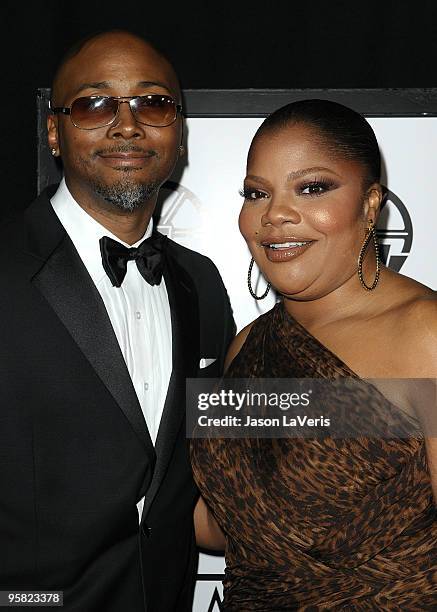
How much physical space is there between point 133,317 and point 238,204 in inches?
24.3

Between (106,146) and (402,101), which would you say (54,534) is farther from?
(402,101)

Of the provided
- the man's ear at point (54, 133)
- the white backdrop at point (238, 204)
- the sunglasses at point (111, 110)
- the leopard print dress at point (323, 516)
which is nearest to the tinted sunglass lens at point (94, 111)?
the sunglasses at point (111, 110)

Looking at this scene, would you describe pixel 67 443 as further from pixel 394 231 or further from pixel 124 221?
pixel 394 231

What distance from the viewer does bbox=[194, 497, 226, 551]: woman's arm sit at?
1.86m

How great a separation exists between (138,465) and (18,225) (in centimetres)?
57

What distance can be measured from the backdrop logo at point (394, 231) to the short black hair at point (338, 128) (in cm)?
61

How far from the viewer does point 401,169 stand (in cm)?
212

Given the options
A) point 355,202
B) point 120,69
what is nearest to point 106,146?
point 120,69

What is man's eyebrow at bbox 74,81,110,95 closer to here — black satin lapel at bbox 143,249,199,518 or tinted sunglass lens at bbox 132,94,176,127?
tinted sunglass lens at bbox 132,94,176,127

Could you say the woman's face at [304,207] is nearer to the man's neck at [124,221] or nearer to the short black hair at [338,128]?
the short black hair at [338,128]

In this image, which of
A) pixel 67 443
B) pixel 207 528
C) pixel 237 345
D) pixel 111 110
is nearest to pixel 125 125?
pixel 111 110

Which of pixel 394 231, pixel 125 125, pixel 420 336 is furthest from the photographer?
pixel 394 231

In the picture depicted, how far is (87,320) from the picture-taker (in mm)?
1575

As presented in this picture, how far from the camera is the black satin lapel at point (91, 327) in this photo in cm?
156
